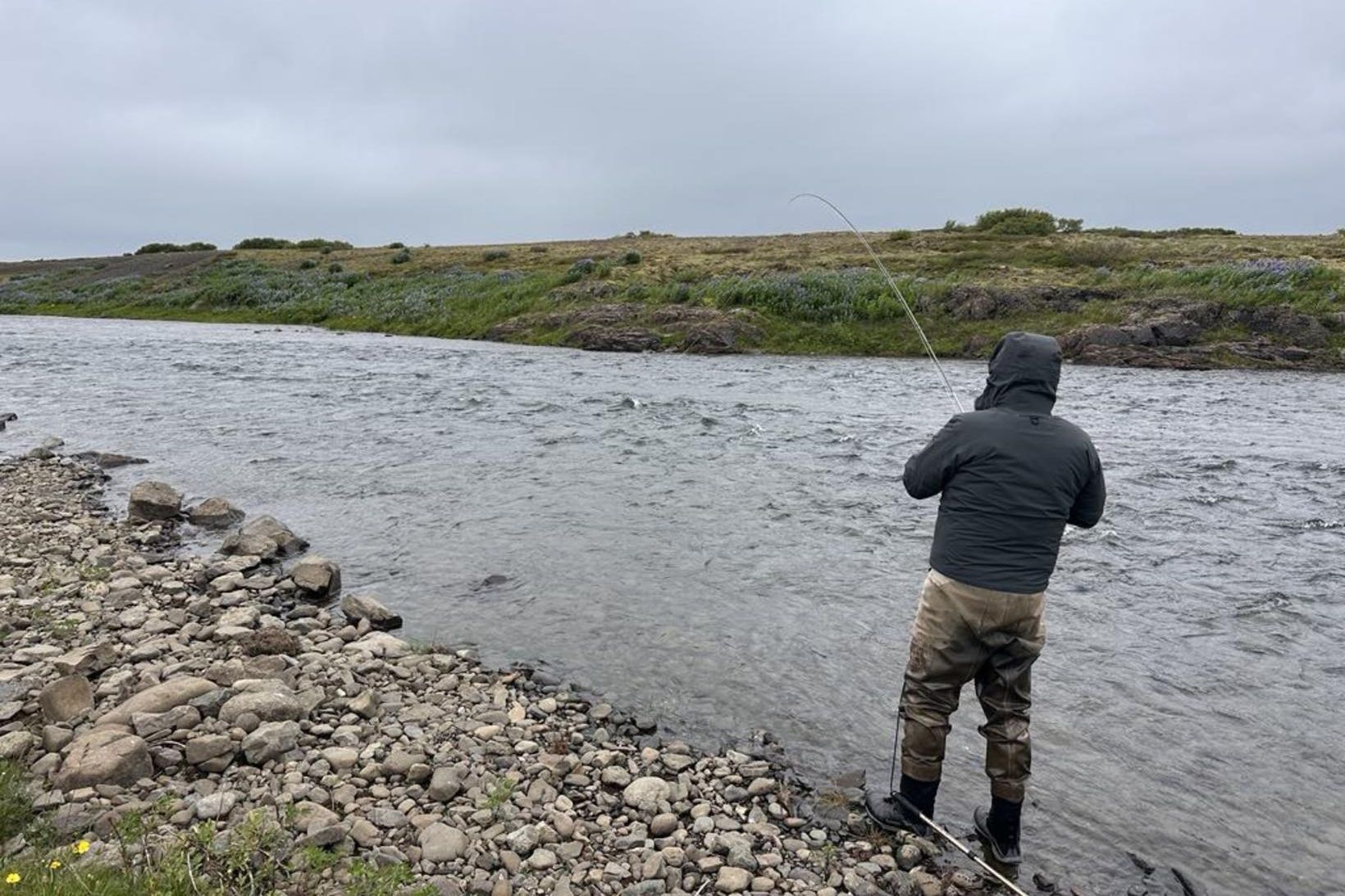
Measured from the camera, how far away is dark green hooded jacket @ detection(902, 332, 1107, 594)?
4.94m

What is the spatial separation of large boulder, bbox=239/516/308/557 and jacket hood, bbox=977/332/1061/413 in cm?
892

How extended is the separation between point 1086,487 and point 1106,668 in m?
3.39

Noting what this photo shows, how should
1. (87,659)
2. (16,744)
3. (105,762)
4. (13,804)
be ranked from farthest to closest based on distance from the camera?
(87,659)
(16,744)
(105,762)
(13,804)

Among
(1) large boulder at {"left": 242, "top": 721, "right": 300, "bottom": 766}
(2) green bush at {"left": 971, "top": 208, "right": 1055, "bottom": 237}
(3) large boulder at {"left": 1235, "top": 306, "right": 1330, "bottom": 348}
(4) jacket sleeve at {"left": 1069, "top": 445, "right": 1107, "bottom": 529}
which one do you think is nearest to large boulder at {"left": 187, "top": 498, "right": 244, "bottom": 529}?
(1) large boulder at {"left": 242, "top": 721, "right": 300, "bottom": 766}

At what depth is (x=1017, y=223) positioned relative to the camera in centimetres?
6131

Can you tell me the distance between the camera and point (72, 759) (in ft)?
Result: 17.1

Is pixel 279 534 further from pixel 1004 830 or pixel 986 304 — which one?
pixel 986 304

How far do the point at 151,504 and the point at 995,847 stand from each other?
37.7ft

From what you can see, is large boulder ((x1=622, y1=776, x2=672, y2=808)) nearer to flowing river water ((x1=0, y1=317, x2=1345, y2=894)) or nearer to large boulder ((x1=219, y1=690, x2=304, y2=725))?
flowing river water ((x1=0, y1=317, x2=1345, y2=894))

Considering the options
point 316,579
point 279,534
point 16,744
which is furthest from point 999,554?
point 279,534

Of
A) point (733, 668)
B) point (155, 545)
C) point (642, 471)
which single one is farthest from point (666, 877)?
point (642, 471)

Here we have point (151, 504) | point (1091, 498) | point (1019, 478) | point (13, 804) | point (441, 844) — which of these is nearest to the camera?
point (13, 804)

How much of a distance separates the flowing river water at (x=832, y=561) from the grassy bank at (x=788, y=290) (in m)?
10.6

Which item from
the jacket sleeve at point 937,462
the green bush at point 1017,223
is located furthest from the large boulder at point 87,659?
the green bush at point 1017,223
